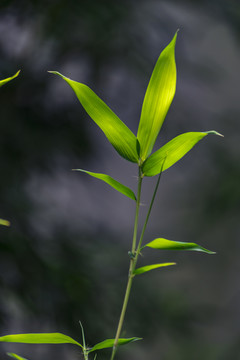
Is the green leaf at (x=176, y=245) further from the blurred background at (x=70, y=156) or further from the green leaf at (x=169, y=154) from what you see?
the blurred background at (x=70, y=156)

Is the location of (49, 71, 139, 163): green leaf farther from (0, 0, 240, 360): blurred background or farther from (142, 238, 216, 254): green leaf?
(0, 0, 240, 360): blurred background

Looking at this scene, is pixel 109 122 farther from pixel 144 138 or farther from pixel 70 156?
pixel 70 156

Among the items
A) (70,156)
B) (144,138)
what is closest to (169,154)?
(144,138)

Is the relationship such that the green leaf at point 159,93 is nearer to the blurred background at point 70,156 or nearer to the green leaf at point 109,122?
the green leaf at point 109,122

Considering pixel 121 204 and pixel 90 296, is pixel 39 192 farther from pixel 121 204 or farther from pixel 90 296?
pixel 121 204

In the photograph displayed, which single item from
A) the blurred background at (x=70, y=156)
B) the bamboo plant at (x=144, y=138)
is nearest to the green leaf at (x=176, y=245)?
the bamboo plant at (x=144, y=138)

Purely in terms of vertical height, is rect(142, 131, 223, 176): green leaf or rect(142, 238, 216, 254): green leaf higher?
rect(142, 131, 223, 176): green leaf

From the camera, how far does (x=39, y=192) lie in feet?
2.98

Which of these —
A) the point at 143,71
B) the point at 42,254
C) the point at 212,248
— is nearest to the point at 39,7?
the point at 143,71

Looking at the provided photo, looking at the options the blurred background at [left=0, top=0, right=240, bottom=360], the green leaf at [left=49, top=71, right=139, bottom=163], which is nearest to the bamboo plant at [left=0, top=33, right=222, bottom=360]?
the green leaf at [left=49, top=71, right=139, bottom=163]

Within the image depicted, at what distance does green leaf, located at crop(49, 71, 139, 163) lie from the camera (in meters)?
0.16

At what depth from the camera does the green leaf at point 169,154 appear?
0.16m

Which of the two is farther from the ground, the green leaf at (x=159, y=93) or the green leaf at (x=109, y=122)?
the green leaf at (x=159, y=93)

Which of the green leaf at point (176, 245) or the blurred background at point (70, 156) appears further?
the blurred background at point (70, 156)
